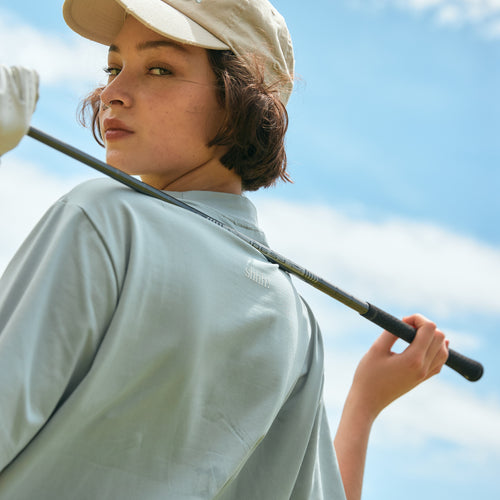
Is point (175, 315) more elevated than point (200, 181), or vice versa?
point (200, 181)

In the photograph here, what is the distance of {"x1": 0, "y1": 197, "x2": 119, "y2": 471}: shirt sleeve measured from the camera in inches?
58.3

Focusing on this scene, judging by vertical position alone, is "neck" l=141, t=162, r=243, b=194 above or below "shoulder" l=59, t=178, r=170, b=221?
above

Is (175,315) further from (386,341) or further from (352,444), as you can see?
(386,341)

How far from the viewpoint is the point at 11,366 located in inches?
57.8

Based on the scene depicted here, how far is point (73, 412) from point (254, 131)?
110cm

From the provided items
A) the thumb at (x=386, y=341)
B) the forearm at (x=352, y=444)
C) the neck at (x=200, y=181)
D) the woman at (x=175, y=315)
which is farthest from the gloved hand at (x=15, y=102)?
the thumb at (x=386, y=341)

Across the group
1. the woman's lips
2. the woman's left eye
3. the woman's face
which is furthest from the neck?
the woman's left eye

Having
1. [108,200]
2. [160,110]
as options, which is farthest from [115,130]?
[108,200]

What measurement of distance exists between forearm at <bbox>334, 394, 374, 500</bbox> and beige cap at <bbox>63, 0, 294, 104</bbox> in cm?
108

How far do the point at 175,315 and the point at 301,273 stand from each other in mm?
702

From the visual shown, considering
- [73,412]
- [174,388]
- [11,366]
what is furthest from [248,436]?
[11,366]

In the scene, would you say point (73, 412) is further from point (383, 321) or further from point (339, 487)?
point (383, 321)

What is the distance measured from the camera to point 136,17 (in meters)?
2.12

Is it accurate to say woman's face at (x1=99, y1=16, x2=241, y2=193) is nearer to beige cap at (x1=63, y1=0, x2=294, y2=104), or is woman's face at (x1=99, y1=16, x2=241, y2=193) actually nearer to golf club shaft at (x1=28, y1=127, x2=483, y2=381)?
beige cap at (x1=63, y1=0, x2=294, y2=104)
